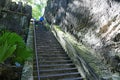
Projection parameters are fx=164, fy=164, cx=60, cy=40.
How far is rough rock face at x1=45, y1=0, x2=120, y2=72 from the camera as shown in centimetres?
658

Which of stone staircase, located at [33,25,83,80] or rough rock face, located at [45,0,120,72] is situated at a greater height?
rough rock face, located at [45,0,120,72]

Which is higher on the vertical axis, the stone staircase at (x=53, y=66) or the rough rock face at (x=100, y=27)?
the rough rock face at (x=100, y=27)

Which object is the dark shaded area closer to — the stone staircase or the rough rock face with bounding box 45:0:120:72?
the rough rock face with bounding box 45:0:120:72

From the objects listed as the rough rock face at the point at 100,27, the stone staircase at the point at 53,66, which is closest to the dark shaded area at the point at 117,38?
the rough rock face at the point at 100,27

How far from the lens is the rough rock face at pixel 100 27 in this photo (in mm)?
6578

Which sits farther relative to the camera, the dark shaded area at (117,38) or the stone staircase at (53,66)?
the dark shaded area at (117,38)

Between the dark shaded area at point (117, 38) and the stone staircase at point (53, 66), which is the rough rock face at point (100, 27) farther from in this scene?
A: the stone staircase at point (53, 66)

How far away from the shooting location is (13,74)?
5.61 meters

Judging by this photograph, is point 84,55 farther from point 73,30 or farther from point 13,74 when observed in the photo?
point 73,30

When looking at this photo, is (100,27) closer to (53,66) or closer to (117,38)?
(117,38)

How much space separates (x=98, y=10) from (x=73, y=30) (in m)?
2.76

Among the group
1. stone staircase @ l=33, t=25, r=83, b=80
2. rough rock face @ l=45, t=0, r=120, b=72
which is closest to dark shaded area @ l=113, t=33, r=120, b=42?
rough rock face @ l=45, t=0, r=120, b=72

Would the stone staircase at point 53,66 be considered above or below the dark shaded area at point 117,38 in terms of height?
below

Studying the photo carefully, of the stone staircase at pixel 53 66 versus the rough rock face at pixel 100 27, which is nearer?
the stone staircase at pixel 53 66
